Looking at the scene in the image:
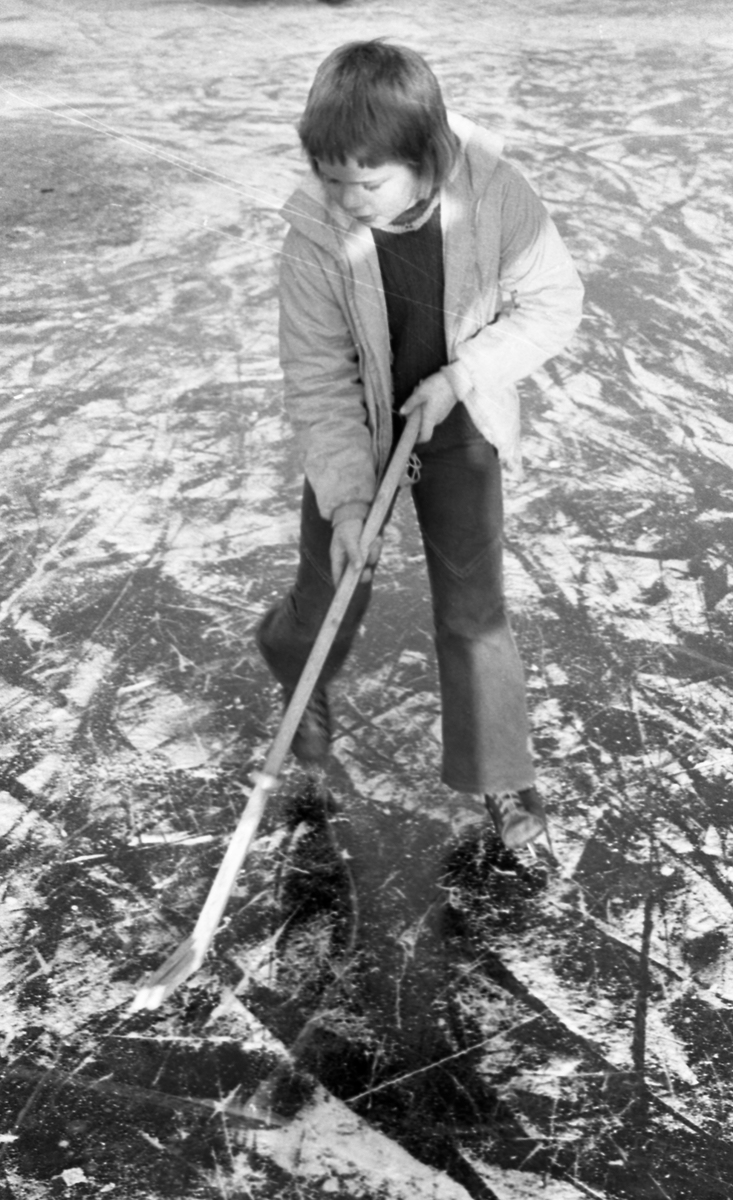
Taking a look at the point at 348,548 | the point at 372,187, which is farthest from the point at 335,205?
the point at 348,548

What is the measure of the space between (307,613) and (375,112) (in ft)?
3.07

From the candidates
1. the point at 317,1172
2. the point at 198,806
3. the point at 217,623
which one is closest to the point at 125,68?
the point at 217,623

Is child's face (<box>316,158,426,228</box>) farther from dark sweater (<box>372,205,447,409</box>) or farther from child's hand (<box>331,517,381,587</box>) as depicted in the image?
child's hand (<box>331,517,381,587</box>)

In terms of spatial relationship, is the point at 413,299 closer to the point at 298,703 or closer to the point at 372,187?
the point at 372,187

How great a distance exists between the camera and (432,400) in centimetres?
212

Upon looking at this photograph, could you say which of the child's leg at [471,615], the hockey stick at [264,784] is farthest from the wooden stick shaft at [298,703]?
the child's leg at [471,615]

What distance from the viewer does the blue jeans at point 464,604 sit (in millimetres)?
2238

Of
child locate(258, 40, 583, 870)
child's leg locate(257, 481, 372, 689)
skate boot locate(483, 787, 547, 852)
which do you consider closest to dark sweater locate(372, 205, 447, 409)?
child locate(258, 40, 583, 870)

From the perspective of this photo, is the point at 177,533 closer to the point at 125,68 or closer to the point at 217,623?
the point at 217,623

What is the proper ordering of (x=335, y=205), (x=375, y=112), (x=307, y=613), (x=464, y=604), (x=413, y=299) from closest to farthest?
(x=375, y=112)
(x=335, y=205)
(x=413, y=299)
(x=464, y=604)
(x=307, y=613)

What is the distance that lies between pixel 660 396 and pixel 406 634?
138cm

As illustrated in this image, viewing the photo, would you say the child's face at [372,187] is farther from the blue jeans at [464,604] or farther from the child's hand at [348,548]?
the child's hand at [348,548]

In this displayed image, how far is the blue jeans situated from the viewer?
2.24m

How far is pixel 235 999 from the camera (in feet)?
7.02
